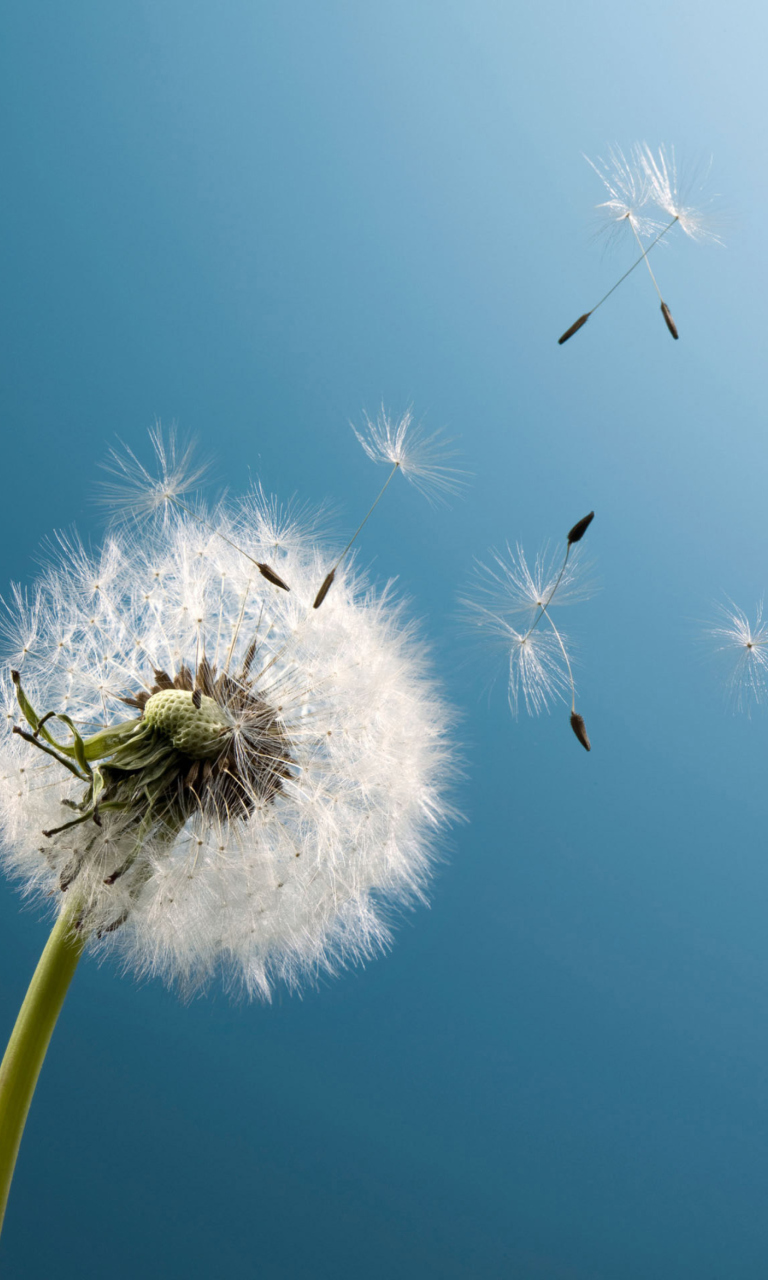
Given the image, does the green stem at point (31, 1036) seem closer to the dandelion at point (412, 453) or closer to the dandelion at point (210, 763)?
the dandelion at point (210, 763)

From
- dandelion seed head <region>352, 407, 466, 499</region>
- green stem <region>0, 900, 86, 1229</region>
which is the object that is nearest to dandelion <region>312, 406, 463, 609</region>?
dandelion seed head <region>352, 407, 466, 499</region>

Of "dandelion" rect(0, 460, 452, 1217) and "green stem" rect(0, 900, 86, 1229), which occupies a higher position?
"dandelion" rect(0, 460, 452, 1217)

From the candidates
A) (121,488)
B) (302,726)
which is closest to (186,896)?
(302,726)

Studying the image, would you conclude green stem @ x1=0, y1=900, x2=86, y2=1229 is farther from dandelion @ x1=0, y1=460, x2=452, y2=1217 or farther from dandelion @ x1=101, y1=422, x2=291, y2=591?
dandelion @ x1=101, y1=422, x2=291, y2=591

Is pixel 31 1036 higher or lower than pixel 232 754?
lower

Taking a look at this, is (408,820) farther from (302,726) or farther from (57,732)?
(57,732)

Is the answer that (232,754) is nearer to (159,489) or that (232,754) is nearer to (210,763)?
(210,763)

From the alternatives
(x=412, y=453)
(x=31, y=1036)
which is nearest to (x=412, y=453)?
(x=412, y=453)
